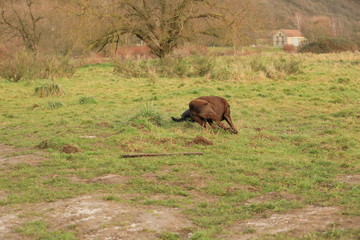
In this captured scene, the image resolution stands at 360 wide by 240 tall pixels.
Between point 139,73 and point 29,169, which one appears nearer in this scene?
point 29,169

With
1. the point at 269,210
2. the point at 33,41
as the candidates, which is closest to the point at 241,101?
the point at 269,210

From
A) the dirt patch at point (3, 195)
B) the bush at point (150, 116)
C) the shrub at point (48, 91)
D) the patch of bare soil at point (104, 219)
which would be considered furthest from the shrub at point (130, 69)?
the patch of bare soil at point (104, 219)

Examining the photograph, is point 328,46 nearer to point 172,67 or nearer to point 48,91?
point 172,67

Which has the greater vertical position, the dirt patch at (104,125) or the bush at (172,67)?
the bush at (172,67)

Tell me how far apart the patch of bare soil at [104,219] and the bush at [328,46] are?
51.1 meters

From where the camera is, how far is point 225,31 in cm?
3089

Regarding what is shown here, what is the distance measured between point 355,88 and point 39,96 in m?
12.5

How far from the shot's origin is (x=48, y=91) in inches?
753

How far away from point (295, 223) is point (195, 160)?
3559 millimetres

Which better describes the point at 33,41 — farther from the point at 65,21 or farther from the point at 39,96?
the point at 39,96

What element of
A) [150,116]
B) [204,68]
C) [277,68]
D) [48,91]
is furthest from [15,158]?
[277,68]

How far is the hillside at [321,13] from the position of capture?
415 feet

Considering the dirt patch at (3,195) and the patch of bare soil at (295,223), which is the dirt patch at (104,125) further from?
the patch of bare soil at (295,223)

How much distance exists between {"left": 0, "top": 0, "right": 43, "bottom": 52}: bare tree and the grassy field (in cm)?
3252
